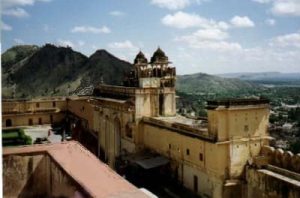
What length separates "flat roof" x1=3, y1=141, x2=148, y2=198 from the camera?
508cm

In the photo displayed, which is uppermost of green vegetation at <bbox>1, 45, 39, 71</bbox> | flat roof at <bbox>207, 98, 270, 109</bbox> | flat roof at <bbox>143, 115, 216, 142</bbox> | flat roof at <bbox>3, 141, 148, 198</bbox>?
green vegetation at <bbox>1, 45, 39, 71</bbox>

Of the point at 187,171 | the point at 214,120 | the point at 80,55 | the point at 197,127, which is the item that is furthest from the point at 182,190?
the point at 80,55

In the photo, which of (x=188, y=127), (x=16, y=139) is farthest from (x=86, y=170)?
(x=16, y=139)

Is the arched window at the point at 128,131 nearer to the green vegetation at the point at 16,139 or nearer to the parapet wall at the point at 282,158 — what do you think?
the parapet wall at the point at 282,158

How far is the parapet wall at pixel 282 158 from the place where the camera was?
16.2 meters

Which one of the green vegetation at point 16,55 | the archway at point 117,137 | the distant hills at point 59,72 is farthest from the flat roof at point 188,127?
the green vegetation at point 16,55

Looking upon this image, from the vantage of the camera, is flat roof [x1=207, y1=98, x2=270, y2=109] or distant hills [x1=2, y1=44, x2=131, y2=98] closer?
Result: flat roof [x1=207, y1=98, x2=270, y2=109]

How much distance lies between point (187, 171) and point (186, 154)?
781 mm

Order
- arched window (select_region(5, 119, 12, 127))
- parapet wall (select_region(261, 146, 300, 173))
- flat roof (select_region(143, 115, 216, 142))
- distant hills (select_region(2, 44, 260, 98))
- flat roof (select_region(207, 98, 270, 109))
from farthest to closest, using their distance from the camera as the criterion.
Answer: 1. distant hills (select_region(2, 44, 260, 98))
2. arched window (select_region(5, 119, 12, 127))
3. flat roof (select_region(143, 115, 216, 142))
4. flat roof (select_region(207, 98, 270, 109))
5. parapet wall (select_region(261, 146, 300, 173))

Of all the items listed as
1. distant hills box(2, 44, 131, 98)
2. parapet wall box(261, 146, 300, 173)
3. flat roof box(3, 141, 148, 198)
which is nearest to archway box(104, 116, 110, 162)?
parapet wall box(261, 146, 300, 173)

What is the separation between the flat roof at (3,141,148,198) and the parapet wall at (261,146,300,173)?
10.5m

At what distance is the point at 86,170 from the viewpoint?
6285 mm

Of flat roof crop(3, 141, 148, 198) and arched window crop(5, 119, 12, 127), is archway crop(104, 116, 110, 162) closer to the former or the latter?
arched window crop(5, 119, 12, 127)

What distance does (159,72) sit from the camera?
89.2 ft
